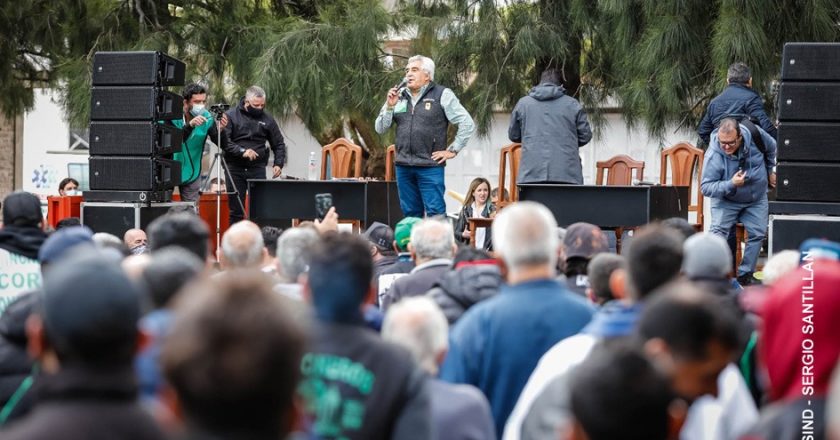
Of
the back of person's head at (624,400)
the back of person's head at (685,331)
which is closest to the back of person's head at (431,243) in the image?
the back of person's head at (685,331)

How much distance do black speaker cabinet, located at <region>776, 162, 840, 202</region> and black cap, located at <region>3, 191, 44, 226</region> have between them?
4.94 metres

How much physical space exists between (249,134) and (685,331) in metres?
8.41

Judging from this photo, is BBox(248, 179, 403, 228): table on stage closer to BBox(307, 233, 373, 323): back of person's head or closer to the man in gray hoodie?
the man in gray hoodie

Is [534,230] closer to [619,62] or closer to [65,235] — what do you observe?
[65,235]

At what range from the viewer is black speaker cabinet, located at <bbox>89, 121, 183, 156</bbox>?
9.75m

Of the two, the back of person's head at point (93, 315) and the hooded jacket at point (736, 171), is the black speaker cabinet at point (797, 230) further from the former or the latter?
the back of person's head at point (93, 315)

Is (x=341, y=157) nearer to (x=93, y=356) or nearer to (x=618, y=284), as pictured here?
(x=618, y=284)

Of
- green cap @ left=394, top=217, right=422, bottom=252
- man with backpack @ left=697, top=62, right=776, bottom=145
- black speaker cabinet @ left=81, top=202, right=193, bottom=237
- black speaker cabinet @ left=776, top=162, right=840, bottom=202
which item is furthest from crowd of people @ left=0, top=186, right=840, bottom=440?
black speaker cabinet @ left=81, top=202, right=193, bottom=237

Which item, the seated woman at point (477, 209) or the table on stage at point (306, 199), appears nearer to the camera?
the table on stage at point (306, 199)

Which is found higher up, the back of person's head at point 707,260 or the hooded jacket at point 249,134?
the hooded jacket at point 249,134

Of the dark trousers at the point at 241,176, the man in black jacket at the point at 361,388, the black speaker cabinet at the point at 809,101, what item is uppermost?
the black speaker cabinet at the point at 809,101

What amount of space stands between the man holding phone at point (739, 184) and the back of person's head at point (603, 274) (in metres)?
4.67

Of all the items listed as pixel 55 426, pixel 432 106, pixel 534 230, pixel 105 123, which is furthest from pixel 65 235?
pixel 105 123

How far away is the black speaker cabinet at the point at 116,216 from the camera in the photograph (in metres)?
9.63
